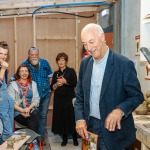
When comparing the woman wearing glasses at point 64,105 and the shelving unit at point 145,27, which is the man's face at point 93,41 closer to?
the shelving unit at point 145,27

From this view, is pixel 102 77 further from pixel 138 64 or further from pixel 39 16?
pixel 39 16

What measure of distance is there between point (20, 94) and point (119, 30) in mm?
1593

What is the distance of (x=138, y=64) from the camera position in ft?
11.3

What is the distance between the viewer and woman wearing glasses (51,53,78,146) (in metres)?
4.05

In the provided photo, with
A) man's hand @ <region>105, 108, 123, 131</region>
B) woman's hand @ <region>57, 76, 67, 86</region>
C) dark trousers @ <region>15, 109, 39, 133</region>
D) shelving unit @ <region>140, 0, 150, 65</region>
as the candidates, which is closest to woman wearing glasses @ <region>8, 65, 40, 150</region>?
dark trousers @ <region>15, 109, 39, 133</region>

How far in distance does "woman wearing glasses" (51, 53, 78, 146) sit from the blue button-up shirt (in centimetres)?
15

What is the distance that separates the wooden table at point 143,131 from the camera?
2135 millimetres

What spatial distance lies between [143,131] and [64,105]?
201cm

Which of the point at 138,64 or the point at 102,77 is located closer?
Result: the point at 102,77

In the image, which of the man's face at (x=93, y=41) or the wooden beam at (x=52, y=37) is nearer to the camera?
the man's face at (x=93, y=41)

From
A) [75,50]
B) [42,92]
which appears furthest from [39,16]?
[42,92]

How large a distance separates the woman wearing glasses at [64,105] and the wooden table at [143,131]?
160 cm

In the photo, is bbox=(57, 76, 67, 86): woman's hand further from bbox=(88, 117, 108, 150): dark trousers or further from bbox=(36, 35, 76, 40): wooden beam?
bbox=(88, 117, 108, 150): dark trousers

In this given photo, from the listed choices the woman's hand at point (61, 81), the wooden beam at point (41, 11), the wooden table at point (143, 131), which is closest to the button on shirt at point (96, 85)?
the wooden table at point (143, 131)
